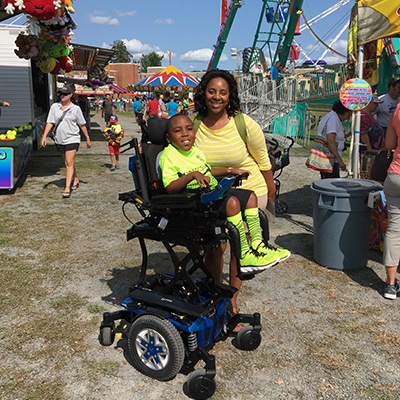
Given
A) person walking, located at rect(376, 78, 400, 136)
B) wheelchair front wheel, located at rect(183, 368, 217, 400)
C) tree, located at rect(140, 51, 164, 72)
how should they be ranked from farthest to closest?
tree, located at rect(140, 51, 164, 72)
person walking, located at rect(376, 78, 400, 136)
wheelchair front wheel, located at rect(183, 368, 217, 400)

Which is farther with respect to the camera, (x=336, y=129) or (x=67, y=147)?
(x=67, y=147)

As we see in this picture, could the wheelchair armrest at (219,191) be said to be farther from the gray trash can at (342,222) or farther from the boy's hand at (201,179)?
the gray trash can at (342,222)

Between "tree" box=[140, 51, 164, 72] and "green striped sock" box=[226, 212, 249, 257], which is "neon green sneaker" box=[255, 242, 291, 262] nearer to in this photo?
"green striped sock" box=[226, 212, 249, 257]

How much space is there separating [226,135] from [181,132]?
0.47 metres

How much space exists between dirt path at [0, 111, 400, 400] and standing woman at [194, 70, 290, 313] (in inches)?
33.7

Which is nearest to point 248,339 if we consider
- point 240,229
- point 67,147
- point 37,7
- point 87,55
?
point 240,229

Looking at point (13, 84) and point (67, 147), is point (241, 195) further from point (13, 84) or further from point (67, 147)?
point (13, 84)

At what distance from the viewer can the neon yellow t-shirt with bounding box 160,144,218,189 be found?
9.01 feet

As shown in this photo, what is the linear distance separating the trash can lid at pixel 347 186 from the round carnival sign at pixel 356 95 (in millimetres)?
1008

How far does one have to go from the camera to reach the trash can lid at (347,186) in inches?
174

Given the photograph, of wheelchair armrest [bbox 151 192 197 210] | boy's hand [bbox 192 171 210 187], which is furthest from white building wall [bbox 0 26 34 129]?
boy's hand [bbox 192 171 210 187]

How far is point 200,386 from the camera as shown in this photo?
2580 millimetres

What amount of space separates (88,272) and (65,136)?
12.5 feet

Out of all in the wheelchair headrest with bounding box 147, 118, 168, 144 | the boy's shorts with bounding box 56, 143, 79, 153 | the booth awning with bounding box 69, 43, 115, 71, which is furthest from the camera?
the booth awning with bounding box 69, 43, 115, 71
